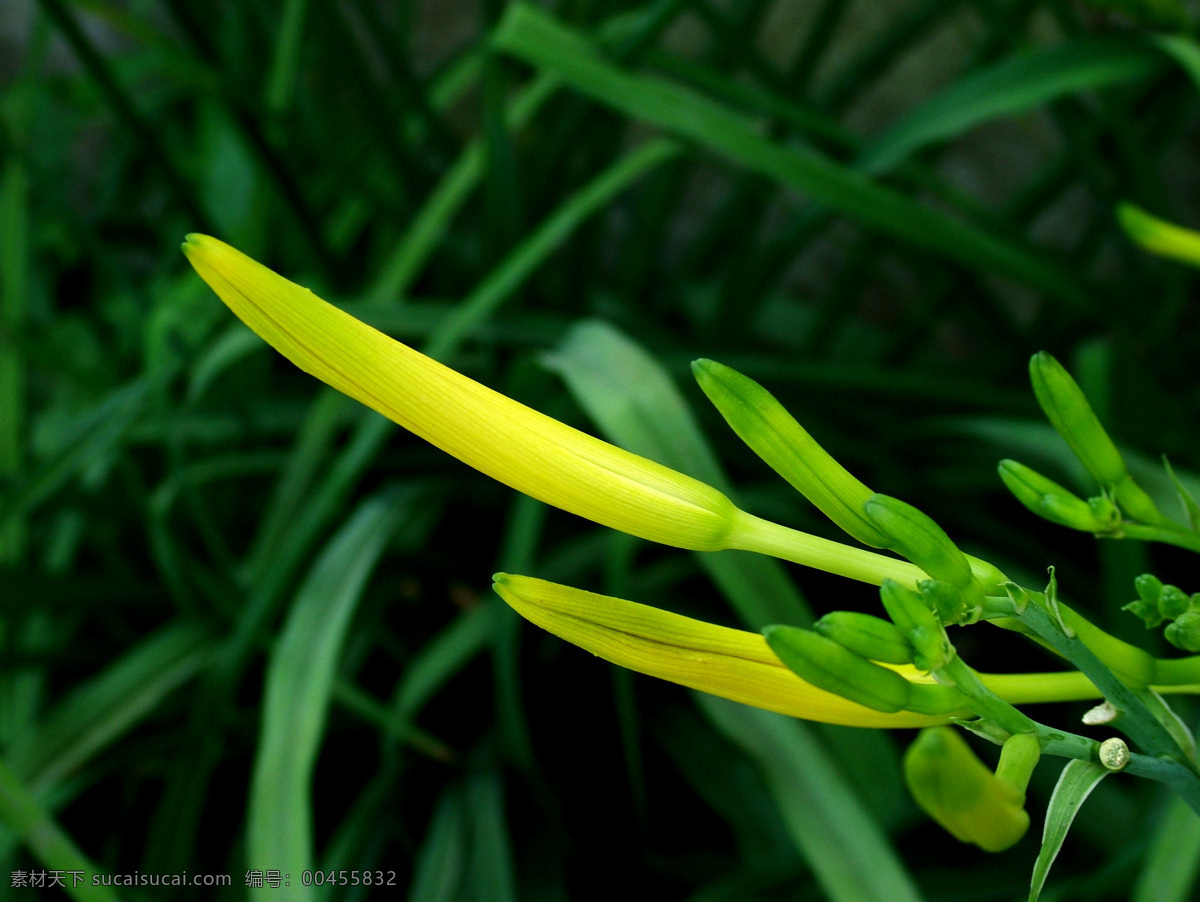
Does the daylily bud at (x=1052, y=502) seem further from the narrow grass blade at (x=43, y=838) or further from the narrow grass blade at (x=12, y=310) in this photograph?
the narrow grass blade at (x=12, y=310)

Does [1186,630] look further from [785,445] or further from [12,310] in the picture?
[12,310]

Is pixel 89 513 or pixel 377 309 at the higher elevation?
pixel 377 309

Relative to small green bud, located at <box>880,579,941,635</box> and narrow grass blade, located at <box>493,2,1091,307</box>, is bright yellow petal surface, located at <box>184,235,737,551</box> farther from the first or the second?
narrow grass blade, located at <box>493,2,1091,307</box>

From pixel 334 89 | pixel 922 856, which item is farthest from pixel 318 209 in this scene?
pixel 922 856

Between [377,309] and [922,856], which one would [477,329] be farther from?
[922,856]

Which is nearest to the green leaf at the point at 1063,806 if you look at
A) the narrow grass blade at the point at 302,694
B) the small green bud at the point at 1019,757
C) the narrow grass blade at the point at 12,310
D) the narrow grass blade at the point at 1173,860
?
the small green bud at the point at 1019,757
